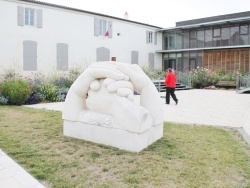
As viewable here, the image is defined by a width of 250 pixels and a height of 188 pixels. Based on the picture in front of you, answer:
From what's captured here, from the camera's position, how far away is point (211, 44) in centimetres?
2653

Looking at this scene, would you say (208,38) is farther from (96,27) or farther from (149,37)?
(96,27)

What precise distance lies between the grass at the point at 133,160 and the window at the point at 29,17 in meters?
14.3

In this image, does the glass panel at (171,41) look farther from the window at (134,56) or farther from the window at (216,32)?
the window at (134,56)

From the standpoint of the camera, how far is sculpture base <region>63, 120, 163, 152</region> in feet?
14.1

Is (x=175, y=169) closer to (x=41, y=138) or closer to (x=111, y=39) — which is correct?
(x=41, y=138)

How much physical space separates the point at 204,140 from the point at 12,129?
411 cm

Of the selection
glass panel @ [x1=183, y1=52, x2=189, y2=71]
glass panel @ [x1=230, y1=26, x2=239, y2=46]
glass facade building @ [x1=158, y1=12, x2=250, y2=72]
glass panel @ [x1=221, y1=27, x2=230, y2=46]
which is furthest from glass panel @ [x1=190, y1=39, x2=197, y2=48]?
glass panel @ [x1=230, y1=26, x2=239, y2=46]

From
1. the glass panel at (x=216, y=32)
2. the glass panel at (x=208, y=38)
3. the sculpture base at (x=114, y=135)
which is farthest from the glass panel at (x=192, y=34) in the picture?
the sculpture base at (x=114, y=135)

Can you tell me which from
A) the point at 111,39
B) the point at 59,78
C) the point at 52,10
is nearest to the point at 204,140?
the point at 59,78

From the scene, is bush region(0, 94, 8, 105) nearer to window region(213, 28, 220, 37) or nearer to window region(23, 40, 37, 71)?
window region(23, 40, 37, 71)

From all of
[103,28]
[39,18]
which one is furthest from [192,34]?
[39,18]

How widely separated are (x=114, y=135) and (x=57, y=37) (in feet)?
54.4

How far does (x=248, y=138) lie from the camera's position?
5477 mm

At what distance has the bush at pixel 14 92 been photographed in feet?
33.8
